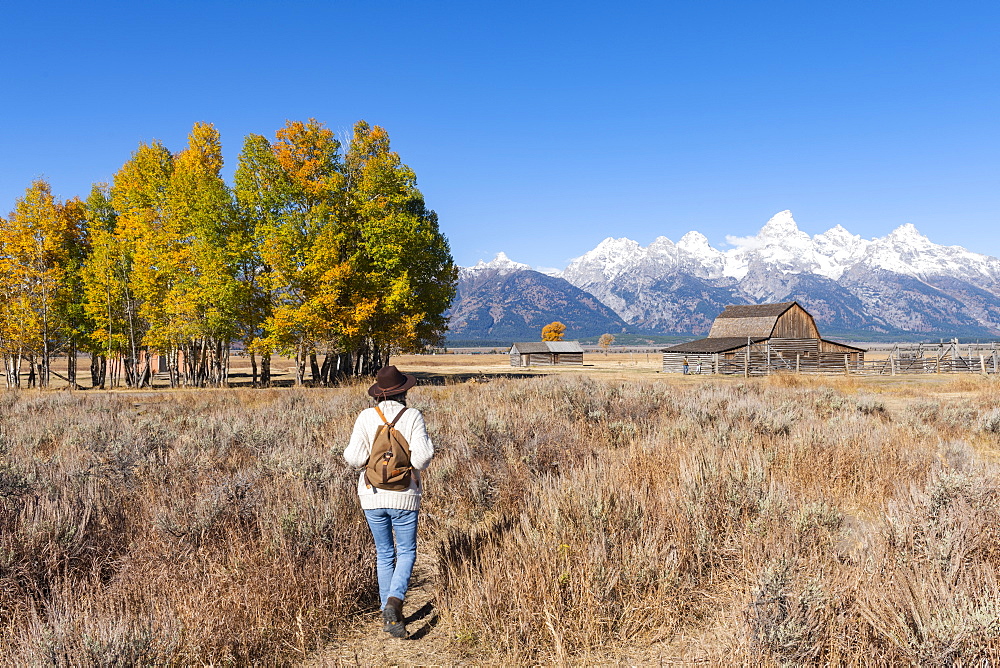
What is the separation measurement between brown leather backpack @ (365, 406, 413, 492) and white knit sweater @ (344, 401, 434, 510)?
0.14 feet

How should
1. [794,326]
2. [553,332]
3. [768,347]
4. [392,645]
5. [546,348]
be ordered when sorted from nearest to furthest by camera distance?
[392,645]
[768,347]
[794,326]
[546,348]
[553,332]

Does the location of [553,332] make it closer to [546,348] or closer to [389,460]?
[546,348]

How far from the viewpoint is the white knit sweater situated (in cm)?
397

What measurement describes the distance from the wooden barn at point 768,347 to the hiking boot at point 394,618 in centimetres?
4516

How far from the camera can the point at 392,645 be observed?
389 centimetres

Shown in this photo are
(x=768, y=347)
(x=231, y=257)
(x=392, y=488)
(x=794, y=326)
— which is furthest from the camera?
(x=794, y=326)

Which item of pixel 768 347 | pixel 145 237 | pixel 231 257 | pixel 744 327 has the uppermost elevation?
pixel 145 237

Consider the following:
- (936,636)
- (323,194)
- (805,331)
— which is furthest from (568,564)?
(805,331)

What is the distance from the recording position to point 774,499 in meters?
4.88

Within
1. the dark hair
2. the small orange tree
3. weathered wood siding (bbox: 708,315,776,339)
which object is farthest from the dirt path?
the small orange tree

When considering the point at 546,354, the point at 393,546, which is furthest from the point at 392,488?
the point at 546,354

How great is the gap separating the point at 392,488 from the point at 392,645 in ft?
3.43

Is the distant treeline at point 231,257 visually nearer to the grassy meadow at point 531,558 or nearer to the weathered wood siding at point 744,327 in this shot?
the grassy meadow at point 531,558

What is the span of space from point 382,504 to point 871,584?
3.07m
